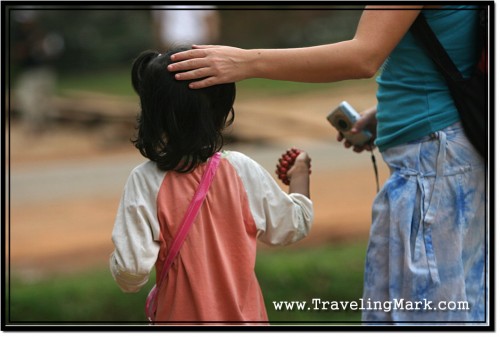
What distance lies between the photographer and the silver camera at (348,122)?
3.11 meters

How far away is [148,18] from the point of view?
17.7m

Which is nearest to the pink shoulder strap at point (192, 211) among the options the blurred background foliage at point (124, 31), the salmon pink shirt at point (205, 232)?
the salmon pink shirt at point (205, 232)

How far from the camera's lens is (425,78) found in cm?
264

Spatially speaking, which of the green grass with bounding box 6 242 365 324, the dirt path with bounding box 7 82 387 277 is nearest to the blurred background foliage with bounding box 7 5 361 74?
the dirt path with bounding box 7 82 387 277

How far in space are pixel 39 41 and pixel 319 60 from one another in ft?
43.2

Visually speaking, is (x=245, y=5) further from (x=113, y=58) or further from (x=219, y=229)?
(x=113, y=58)

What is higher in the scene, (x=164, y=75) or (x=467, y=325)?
(x=164, y=75)

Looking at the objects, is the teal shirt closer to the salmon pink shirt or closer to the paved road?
the salmon pink shirt

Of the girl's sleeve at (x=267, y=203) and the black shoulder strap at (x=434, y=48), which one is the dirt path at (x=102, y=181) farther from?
the black shoulder strap at (x=434, y=48)

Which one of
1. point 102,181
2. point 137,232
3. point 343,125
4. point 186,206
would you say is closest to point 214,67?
point 186,206

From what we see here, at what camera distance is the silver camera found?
3107mm

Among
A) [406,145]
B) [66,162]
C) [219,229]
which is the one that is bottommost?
[66,162]

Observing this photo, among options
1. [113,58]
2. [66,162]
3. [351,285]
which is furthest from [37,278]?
[113,58]

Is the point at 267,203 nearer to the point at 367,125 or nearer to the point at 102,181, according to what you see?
the point at 367,125
